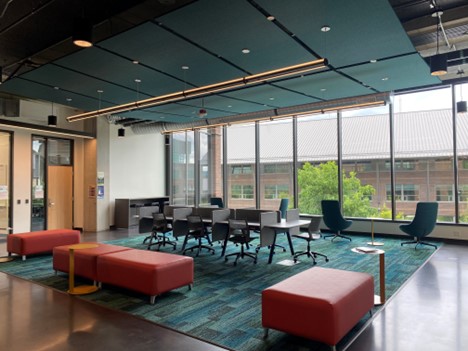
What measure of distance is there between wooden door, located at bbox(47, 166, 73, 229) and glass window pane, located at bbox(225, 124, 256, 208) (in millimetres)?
5093

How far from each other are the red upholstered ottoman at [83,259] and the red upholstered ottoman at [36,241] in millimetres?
1563

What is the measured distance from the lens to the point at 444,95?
8.40 m

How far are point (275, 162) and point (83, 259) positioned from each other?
23.1 ft

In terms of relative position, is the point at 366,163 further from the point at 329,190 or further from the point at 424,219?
the point at 424,219

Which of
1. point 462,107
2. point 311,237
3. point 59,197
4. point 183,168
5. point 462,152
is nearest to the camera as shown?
point 311,237

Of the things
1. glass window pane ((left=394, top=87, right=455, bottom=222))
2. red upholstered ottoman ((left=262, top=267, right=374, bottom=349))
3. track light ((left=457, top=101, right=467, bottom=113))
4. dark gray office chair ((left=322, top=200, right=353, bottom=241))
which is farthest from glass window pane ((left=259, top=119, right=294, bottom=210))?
red upholstered ottoman ((left=262, top=267, right=374, bottom=349))

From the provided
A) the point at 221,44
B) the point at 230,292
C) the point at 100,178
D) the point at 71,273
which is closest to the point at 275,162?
the point at 100,178

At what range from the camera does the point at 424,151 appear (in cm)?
878

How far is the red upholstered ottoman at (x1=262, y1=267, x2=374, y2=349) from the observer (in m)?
2.96

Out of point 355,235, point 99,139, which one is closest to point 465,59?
point 355,235

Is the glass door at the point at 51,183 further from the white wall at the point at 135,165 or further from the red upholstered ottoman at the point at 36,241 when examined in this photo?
the red upholstered ottoman at the point at 36,241

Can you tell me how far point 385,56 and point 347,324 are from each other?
406 centimetres

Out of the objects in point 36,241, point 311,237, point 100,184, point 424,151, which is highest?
point 424,151

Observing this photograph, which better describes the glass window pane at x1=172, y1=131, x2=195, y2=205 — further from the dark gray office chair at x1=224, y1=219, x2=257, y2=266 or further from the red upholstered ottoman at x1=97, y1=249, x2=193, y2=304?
the red upholstered ottoman at x1=97, y1=249, x2=193, y2=304
